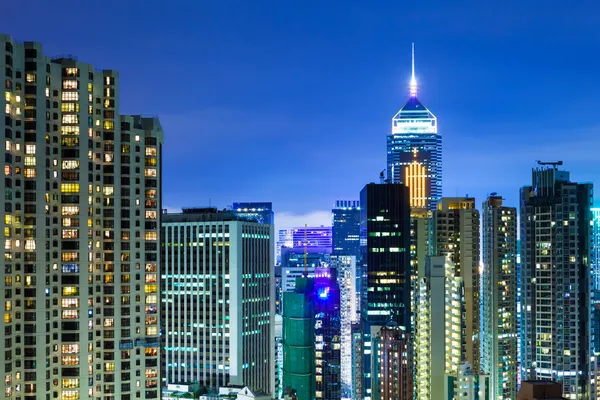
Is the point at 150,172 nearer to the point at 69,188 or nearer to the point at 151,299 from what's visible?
the point at 69,188

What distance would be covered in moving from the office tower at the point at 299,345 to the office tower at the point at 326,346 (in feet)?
17.4

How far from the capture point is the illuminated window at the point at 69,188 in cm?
5269

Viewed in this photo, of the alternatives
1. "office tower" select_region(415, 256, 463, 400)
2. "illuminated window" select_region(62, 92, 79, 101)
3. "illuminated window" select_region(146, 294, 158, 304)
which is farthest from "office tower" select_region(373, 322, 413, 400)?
"illuminated window" select_region(62, 92, 79, 101)

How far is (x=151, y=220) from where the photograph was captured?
186ft

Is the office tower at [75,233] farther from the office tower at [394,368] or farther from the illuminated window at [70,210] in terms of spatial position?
the office tower at [394,368]

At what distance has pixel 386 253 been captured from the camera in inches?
5290

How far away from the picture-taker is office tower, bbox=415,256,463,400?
79.9 meters

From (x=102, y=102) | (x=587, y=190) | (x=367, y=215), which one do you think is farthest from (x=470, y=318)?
(x=102, y=102)

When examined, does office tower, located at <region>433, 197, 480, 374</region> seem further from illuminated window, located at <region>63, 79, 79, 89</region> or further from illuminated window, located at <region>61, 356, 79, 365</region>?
illuminated window, located at <region>63, 79, 79, 89</region>

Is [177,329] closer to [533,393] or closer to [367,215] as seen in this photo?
[367,215]

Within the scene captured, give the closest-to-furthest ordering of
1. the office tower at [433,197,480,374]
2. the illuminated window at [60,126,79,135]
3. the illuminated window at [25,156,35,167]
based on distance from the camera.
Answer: the illuminated window at [25,156,35,167] → the illuminated window at [60,126,79,135] → the office tower at [433,197,480,374]

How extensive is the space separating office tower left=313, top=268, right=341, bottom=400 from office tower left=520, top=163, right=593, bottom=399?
98.8 ft

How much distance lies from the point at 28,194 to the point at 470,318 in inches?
2727

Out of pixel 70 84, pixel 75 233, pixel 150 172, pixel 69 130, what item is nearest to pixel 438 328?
pixel 150 172
